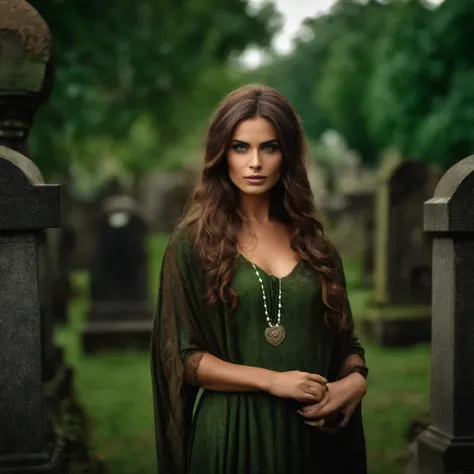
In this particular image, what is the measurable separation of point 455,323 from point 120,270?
27.3 feet

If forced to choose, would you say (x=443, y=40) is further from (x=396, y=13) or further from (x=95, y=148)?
(x=95, y=148)

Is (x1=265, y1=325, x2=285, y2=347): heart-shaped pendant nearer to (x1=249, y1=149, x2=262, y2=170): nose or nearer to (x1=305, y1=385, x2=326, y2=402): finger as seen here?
(x1=305, y1=385, x2=326, y2=402): finger

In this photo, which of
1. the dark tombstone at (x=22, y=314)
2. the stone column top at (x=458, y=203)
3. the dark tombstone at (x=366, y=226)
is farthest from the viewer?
the dark tombstone at (x=366, y=226)

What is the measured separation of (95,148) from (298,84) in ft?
39.9

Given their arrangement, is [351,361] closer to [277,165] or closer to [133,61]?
[277,165]

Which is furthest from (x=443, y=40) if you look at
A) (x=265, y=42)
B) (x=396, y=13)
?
(x=265, y=42)

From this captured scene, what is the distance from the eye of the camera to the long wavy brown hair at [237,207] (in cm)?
307

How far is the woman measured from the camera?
3.07m

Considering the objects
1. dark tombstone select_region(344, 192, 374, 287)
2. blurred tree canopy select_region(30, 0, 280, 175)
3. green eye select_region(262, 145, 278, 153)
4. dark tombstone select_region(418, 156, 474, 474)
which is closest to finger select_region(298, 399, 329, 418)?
green eye select_region(262, 145, 278, 153)

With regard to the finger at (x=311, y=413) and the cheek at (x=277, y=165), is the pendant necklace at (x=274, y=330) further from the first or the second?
the cheek at (x=277, y=165)

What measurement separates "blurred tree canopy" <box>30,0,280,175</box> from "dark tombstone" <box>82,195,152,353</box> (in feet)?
3.70

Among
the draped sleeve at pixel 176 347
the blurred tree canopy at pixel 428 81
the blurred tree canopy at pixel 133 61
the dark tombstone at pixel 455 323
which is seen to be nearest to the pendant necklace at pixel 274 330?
the draped sleeve at pixel 176 347

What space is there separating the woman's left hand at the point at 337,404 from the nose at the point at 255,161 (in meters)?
0.84

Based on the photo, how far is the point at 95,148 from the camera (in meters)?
32.1
